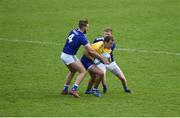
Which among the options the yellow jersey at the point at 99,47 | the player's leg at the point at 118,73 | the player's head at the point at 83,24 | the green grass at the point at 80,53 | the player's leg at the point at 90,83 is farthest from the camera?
the player's leg at the point at 118,73

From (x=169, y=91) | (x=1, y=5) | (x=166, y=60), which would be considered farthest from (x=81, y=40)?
(x=1, y=5)

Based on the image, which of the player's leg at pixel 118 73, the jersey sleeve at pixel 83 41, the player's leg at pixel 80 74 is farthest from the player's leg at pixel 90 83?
the jersey sleeve at pixel 83 41

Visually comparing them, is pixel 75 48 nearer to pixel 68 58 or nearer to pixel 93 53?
pixel 68 58

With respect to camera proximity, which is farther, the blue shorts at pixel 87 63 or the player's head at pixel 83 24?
A: the blue shorts at pixel 87 63

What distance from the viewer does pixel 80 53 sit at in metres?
26.0

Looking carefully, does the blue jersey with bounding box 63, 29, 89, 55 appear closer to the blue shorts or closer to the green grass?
the blue shorts

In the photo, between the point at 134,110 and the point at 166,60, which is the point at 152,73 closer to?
the point at 166,60

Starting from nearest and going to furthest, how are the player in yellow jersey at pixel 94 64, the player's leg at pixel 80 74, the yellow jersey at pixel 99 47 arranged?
the player's leg at pixel 80 74, the player in yellow jersey at pixel 94 64, the yellow jersey at pixel 99 47

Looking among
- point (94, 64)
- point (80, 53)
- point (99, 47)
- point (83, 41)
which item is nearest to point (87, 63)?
point (94, 64)

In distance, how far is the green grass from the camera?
59.0 ft

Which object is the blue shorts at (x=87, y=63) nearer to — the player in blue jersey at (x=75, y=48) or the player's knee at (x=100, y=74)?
the player in blue jersey at (x=75, y=48)

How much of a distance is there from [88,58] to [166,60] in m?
6.21

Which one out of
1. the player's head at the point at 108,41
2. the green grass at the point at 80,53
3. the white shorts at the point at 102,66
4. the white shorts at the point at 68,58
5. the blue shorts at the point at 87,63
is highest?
the player's head at the point at 108,41

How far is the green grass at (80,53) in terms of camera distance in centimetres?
1797
